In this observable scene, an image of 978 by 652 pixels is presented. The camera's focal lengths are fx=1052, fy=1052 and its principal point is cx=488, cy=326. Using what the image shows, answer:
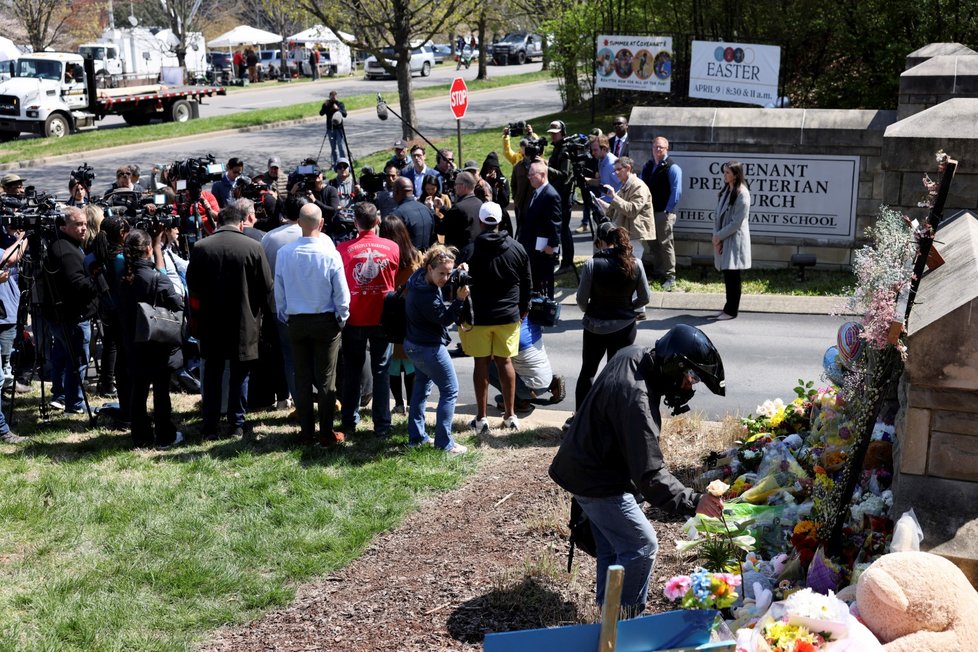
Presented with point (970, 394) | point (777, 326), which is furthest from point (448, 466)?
point (777, 326)

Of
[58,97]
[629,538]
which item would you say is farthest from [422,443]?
[58,97]

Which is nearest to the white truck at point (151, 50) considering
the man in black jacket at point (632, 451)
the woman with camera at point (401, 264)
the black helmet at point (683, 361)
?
the woman with camera at point (401, 264)

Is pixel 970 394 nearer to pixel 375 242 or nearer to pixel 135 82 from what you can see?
pixel 375 242

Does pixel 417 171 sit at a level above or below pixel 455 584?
above

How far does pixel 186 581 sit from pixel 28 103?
28086 millimetres

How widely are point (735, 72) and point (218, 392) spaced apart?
12.3 metres

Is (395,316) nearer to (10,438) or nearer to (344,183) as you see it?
(10,438)

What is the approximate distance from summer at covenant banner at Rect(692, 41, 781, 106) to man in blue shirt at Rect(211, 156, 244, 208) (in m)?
8.40

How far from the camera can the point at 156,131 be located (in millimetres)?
30719

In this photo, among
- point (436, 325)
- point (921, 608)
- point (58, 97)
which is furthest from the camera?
point (58, 97)

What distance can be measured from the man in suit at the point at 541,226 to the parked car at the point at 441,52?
4823 centimetres

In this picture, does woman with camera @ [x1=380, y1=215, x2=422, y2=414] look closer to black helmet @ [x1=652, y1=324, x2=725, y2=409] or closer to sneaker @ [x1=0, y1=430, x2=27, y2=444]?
sneaker @ [x1=0, y1=430, x2=27, y2=444]

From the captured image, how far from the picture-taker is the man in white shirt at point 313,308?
8.11 m

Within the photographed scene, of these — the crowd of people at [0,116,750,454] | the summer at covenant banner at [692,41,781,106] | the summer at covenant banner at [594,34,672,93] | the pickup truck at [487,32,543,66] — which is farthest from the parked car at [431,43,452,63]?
the crowd of people at [0,116,750,454]
